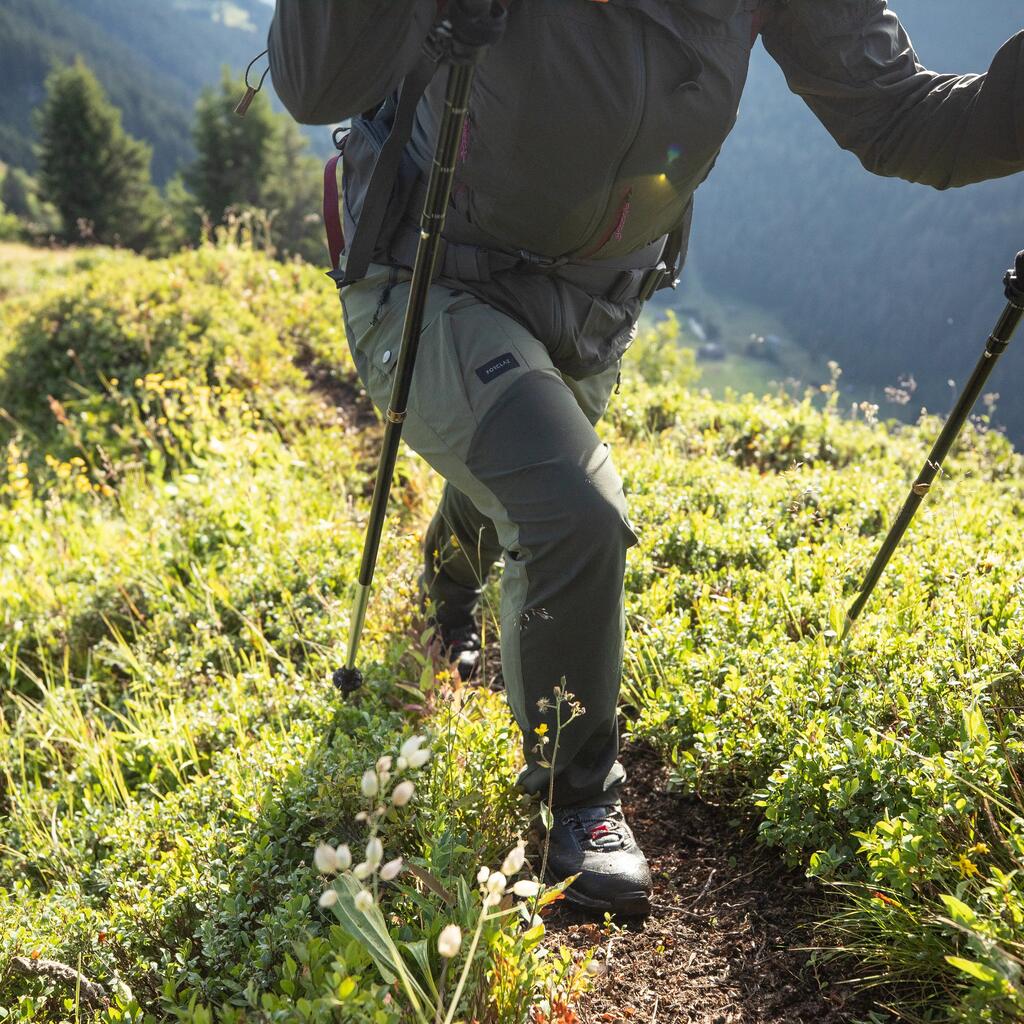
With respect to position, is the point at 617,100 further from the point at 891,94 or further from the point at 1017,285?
the point at 1017,285

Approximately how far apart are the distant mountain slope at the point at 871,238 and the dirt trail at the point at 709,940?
127 m

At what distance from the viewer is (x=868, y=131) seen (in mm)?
2695

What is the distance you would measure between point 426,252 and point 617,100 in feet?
2.07

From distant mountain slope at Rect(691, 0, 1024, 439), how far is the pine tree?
10509 centimetres

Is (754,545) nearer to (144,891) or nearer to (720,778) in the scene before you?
(720,778)

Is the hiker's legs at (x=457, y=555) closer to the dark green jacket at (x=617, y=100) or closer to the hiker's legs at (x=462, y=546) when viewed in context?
the hiker's legs at (x=462, y=546)

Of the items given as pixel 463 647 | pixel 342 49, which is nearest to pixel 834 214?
pixel 463 647

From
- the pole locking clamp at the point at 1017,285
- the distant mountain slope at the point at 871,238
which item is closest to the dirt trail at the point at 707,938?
the pole locking clamp at the point at 1017,285

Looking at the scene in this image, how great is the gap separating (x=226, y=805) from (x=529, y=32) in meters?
2.49

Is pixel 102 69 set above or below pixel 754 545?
above

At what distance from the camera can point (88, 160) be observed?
44031 millimetres

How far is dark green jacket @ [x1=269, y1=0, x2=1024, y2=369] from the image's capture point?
6.81ft

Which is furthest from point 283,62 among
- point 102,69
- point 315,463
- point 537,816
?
point 102,69

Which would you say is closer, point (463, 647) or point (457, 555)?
point (457, 555)
